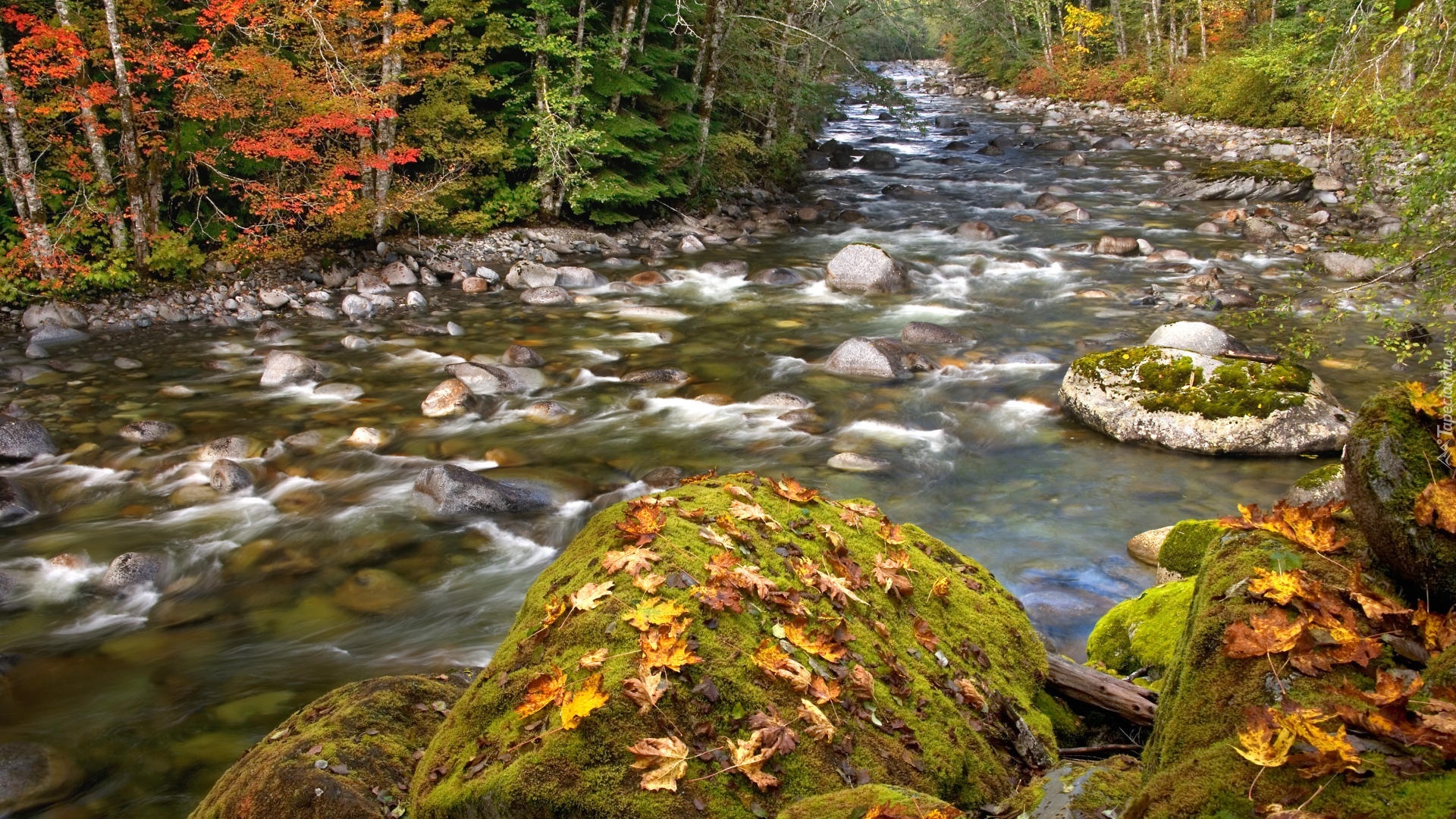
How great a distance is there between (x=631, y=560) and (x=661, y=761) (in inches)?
30.4

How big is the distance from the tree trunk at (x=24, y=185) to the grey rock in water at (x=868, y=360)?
11.0 m

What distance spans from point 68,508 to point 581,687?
800 cm

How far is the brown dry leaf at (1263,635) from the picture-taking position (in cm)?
239

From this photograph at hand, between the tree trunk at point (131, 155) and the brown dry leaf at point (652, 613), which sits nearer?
the brown dry leaf at point (652, 613)

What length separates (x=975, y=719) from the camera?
3.34 meters

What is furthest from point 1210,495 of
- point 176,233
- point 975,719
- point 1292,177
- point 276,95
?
point 1292,177

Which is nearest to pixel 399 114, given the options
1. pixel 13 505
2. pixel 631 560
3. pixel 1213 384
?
pixel 13 505

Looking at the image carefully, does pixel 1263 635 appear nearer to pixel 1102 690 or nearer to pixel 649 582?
pixel 1102 690

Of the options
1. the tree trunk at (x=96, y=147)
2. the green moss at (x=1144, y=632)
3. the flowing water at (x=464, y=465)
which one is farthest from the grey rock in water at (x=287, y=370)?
the green moss at (x=1144, y=632)

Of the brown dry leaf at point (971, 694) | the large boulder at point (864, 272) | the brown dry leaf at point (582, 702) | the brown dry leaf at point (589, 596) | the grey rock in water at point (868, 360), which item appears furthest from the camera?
the large boulder at point (864, 272)

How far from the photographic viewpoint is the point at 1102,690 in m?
3.87

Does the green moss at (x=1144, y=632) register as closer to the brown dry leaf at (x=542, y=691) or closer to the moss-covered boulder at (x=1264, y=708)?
the moss-covered boulder at (x=1264, y=708)

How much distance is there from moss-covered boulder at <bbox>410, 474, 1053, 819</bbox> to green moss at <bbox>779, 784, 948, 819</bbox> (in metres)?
0.21

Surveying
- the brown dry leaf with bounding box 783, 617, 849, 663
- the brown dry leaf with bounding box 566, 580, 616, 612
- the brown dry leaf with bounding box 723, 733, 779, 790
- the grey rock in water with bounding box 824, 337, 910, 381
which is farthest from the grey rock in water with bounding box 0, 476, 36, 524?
the grey rock in water with bounding box 824, 337, 910, 381
